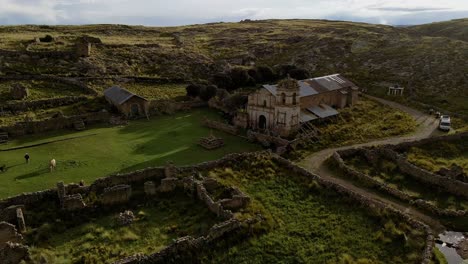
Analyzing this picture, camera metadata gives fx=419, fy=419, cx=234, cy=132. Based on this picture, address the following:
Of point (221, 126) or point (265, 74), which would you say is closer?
point (221, 126)

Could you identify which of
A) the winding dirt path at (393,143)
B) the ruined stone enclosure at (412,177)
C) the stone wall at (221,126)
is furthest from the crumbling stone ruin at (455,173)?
the stone wall at (221,126)

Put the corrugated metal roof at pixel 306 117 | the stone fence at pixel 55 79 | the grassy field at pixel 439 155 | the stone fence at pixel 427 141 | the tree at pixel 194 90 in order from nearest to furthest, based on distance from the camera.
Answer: the grassy field at pixel 439 155 < the stone fence at pixel 427 141 < the corrugated metal roof at pixel 306 117 < the tree at pixel 194 90 < the stone fence at pixel 55 79

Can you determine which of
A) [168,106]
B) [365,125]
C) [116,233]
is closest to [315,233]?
[116,233]

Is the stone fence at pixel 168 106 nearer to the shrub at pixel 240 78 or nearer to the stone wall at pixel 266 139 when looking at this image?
the shrub at pixel 240 78

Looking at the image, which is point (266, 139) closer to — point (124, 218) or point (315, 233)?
point (315, 233)

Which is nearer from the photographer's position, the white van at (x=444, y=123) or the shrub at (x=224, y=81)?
the white van at (x=444, y=123)

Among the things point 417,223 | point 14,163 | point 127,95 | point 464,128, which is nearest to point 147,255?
point 417,223

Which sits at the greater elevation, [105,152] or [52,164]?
[52,164]
